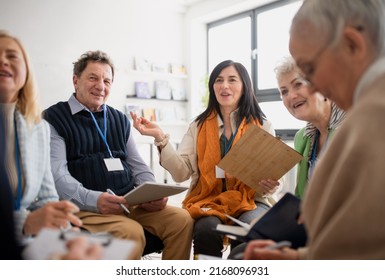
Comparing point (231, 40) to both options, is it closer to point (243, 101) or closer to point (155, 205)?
point (243, 101)

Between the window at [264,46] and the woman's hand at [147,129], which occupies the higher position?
the window at [264,46]

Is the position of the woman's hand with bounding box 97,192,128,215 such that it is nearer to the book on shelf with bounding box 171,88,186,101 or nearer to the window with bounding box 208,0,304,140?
the window with bounding box 208,0,304,140

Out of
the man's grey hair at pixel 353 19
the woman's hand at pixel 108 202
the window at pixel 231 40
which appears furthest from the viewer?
the window at pixel 231 40

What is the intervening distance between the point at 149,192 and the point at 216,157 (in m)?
0.54

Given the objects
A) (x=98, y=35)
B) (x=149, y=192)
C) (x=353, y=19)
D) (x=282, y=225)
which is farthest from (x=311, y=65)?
(x=98, y=35)

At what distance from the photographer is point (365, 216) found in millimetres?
597

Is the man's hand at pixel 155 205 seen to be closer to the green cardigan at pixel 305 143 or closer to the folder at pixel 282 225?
the green cardigan at pixel 305 143

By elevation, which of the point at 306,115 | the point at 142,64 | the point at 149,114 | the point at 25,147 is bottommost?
the point at 25,147

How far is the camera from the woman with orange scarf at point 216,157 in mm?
1697

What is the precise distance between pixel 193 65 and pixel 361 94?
14.7ft

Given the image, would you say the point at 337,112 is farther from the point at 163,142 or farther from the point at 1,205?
the point at 1,205

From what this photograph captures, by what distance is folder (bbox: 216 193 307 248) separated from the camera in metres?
0.89

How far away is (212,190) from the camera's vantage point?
187 cm

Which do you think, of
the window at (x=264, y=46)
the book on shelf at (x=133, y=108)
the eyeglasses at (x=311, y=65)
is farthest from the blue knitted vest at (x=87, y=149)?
the window at (x=264, y=46)
